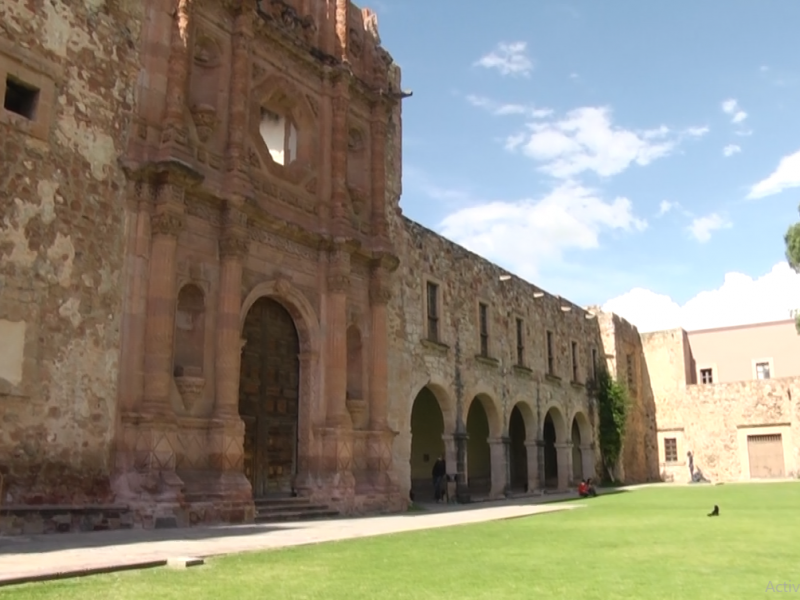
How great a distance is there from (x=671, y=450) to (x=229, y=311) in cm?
3042

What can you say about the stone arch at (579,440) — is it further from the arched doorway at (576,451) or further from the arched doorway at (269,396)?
the arched doorway at (269,396)

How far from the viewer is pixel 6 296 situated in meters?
10.5

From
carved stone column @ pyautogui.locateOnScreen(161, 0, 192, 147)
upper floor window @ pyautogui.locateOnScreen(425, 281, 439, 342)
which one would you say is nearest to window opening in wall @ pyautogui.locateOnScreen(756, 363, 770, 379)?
upper floor window @ pyautogui.locateOnScreen(425, 281, 439, 342)

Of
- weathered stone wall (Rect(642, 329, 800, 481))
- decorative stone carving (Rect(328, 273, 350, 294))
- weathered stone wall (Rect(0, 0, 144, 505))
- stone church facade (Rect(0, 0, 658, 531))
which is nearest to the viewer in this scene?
weathered stone wall (Rect(0, 0, 144, 505))

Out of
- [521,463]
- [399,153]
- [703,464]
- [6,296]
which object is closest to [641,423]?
[703,464]

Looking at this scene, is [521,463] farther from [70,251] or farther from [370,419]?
[70,251]

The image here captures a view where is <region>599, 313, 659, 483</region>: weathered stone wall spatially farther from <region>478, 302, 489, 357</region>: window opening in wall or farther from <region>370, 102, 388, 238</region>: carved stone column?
→ <region>370, 102, 388, 238</region>: carved stone column

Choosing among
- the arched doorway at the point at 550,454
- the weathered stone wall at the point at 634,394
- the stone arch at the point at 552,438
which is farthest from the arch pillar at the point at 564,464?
the weathered stone wall at the point at 634,394

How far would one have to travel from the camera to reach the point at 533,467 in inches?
1010

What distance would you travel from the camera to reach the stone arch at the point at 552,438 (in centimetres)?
2831

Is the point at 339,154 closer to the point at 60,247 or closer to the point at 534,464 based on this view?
the point at 60,247

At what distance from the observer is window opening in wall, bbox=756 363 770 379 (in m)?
41.9

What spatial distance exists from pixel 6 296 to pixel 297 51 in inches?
337

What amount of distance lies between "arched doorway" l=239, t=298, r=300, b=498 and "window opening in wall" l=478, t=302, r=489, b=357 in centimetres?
872
